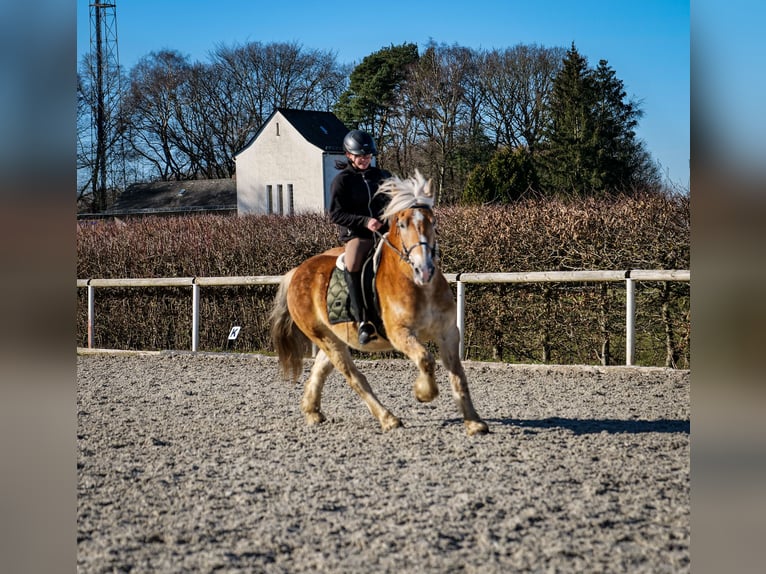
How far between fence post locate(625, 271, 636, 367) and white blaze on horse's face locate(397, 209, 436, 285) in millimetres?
4877

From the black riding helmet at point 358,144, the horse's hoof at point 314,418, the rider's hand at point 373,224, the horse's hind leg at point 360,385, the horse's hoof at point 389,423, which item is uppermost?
the black riding helmet at point 358,144

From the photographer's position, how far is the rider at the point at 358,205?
24.2ft

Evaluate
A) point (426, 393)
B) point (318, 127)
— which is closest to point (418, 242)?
point (426, 393)

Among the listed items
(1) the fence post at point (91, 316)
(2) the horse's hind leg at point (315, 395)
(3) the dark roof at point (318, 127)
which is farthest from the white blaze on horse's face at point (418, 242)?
(3) the dark roof at point (318, 127)

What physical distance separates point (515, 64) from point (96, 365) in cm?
3948

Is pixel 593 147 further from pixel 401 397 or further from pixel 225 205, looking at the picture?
pixel 401 397

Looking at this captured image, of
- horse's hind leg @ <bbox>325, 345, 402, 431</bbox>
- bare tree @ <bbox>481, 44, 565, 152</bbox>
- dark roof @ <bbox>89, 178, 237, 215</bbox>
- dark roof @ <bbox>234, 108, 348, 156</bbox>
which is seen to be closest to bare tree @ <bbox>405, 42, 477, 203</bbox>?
bare tree @ <bbox>481, 44, 565, 152</bbox>

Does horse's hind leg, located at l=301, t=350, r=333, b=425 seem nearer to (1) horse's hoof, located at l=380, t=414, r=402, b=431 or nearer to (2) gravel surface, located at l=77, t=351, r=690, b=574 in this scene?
(2) gravel surface, located at l=77, t=351, r=690, b=574

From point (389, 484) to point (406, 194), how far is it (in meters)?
2.43

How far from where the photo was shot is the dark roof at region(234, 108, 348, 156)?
55.9 metres

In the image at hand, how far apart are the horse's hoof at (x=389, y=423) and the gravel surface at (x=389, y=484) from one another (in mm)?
67

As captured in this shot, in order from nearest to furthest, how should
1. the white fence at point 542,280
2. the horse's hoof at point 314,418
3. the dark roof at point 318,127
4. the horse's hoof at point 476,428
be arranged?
the horse's hoof at point 476,428 < the horse's hoof at point 314,418 < the white fence at point 542,280 < the dark roof at point 318,127

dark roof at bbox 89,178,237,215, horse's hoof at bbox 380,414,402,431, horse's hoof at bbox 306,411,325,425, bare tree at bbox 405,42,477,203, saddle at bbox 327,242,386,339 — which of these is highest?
bare tree at bbox 405,42,477,203

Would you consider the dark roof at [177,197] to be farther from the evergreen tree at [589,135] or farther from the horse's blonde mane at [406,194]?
the horse's blonde mane at [406,194]
